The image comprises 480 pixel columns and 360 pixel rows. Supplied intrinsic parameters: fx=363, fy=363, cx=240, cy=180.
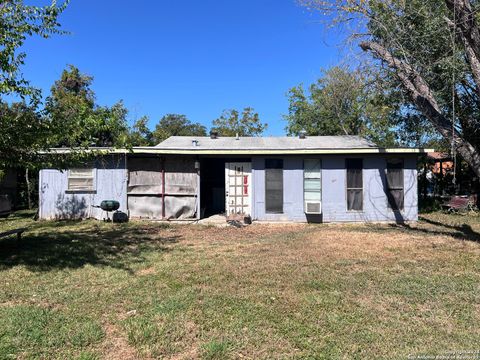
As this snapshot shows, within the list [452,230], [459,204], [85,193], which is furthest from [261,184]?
[459,204]

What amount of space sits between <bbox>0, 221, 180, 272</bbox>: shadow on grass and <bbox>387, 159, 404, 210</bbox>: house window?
7.47m

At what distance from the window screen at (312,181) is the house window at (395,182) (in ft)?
7.82

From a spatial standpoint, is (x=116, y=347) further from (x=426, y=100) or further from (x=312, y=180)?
(x=312, y=180)

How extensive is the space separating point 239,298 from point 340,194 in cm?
848

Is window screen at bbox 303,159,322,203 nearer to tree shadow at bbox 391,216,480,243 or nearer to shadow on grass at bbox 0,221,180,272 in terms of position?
tree shadow at bbox 391,216,480,243

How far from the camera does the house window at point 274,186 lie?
1268cm

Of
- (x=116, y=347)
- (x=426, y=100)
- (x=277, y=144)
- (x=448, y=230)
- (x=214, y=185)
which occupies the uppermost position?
(x=426, y=100)

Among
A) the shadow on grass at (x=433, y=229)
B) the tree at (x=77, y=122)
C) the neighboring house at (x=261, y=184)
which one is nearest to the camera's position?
the tree at (x=77, y=122)

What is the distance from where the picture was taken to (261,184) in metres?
12.7

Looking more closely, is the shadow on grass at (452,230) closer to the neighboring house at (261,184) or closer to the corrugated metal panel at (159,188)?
the neighboring house at (261,184)

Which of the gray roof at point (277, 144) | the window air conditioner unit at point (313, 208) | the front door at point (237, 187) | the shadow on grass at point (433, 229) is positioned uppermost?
the gray roof at point (277, 144)

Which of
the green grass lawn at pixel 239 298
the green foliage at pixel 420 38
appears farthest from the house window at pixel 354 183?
the green grass lawn at pixel 239 298

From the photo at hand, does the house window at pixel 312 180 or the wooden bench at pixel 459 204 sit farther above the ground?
the house window at pixel 312 180

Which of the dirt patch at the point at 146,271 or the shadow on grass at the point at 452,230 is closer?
the dirt patch at the point at 146,271
